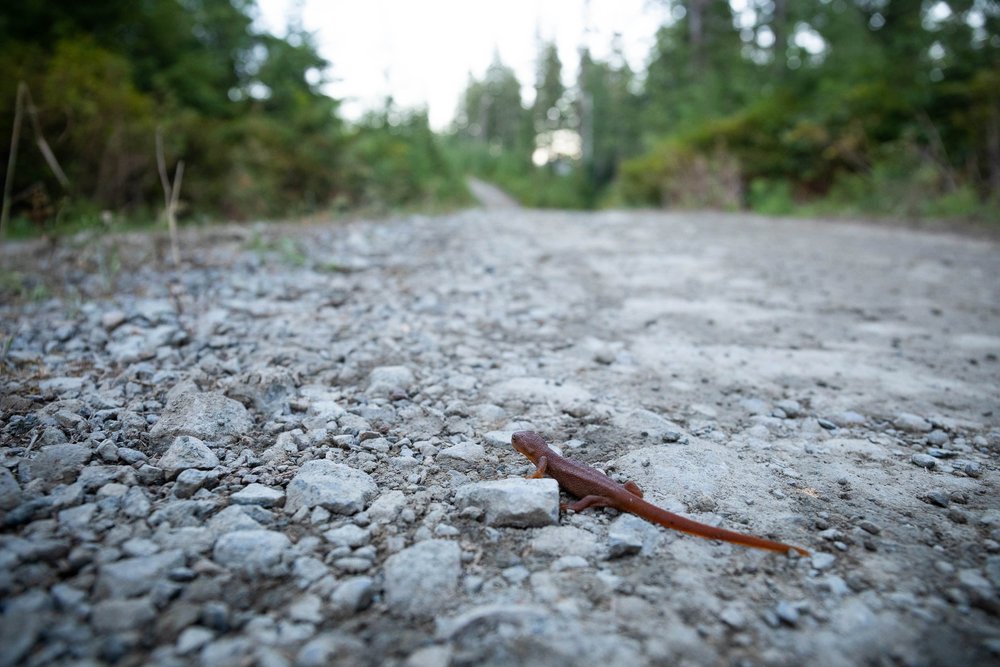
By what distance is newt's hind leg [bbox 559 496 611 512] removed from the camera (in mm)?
1938

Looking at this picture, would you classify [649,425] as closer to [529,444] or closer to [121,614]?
[529,444]

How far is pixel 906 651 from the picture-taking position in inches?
52.9

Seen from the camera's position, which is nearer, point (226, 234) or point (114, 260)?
point (114, 260)

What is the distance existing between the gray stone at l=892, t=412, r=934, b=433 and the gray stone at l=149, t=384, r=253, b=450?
3.07m

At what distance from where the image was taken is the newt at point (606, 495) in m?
1.76

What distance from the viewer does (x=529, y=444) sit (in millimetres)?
2234

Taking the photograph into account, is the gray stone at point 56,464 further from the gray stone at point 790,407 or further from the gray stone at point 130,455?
the gray stone at point 790,407

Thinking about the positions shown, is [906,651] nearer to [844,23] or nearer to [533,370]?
[533,370]

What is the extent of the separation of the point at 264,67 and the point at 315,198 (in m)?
5.25

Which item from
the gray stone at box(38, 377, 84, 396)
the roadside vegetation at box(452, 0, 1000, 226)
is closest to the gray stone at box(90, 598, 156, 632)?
the gray stone at box(38, 377, 84, 396)

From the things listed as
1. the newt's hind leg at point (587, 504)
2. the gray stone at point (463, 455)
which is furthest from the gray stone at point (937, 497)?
the gray stone at point (463, 455)

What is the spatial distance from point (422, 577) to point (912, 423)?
2.51 meters

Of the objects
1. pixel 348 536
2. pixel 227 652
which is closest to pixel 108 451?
pixel 348 536

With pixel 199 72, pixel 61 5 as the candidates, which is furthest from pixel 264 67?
pixel 61 5
